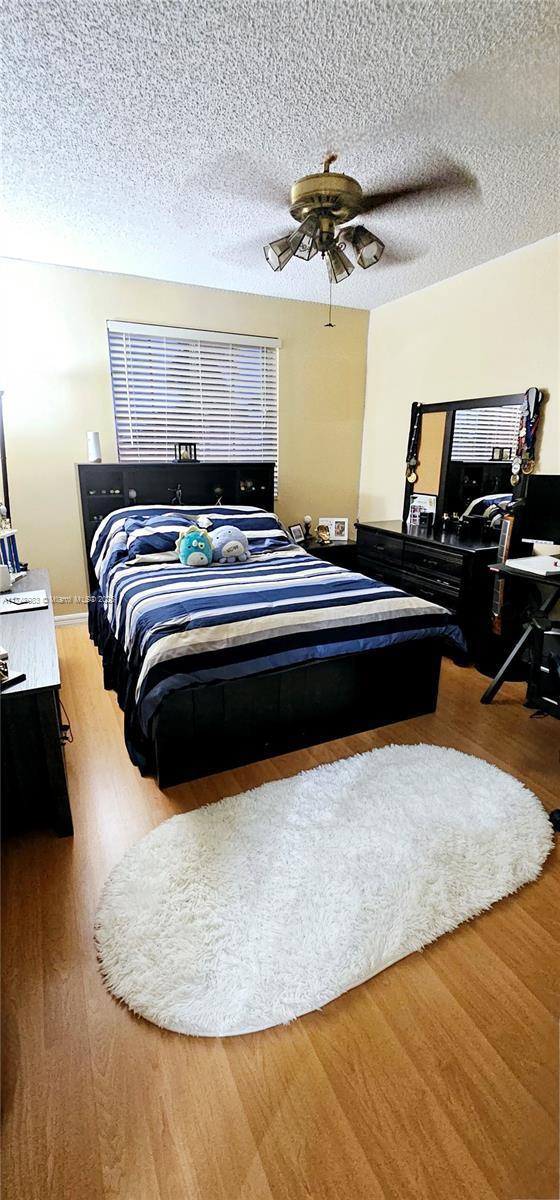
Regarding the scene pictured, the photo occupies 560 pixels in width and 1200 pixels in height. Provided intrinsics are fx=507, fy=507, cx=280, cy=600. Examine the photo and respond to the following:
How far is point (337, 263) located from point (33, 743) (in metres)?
2.32

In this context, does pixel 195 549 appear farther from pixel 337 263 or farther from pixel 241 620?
pixel 337 263

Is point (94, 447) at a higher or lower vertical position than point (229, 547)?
higher

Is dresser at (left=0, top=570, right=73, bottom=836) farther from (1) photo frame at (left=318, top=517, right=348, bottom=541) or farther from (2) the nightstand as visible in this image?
(1) photo frame at (left=318, top=517, right=348, bottom=541)

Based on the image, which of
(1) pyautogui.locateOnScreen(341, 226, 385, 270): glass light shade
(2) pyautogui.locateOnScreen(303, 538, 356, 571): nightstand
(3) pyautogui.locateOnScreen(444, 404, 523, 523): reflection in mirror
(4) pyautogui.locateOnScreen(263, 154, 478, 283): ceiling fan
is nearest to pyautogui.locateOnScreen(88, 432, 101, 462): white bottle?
(2) pyautogui.locateOnScreen(303, 538, 356, 571): nightstand

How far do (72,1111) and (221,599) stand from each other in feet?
5.37

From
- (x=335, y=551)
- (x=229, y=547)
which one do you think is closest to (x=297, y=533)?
(x=335, y=551)

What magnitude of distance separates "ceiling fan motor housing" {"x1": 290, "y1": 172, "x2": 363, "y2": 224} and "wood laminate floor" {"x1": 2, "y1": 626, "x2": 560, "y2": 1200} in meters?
2.65

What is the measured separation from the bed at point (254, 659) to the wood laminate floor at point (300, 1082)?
2.11ft

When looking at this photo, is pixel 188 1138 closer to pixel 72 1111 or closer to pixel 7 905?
pixel 72 1111

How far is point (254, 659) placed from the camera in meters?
2.06

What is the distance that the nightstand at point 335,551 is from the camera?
407cm

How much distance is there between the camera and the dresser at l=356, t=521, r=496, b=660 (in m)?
3.16

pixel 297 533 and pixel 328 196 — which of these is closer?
pixel 328 196

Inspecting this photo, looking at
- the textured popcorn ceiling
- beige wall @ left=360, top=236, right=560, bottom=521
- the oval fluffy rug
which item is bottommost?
the oval fluffy rug
